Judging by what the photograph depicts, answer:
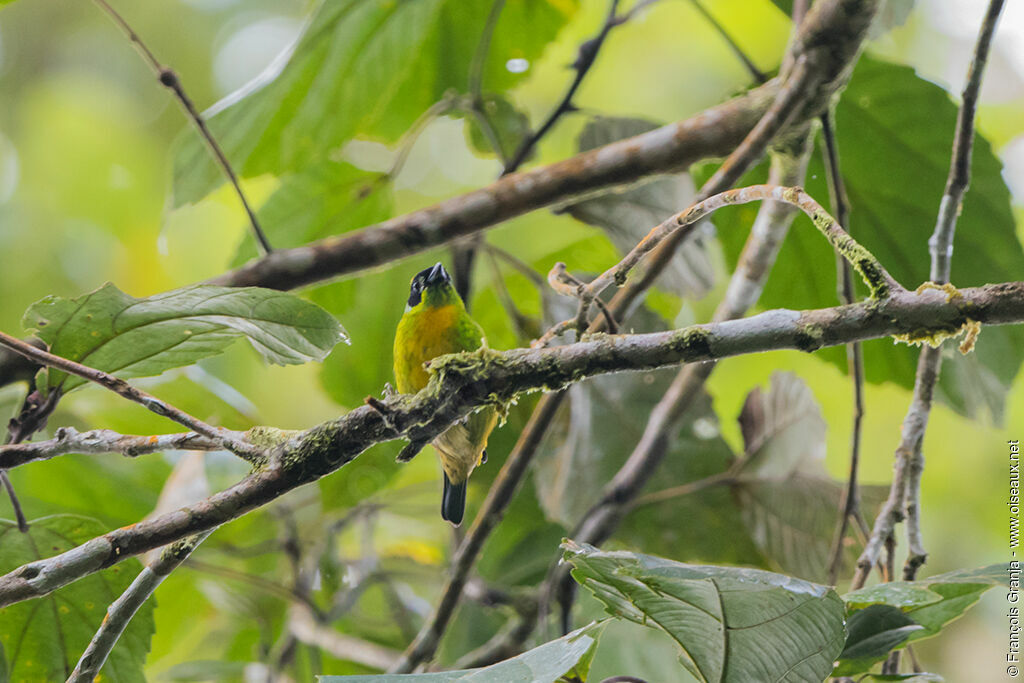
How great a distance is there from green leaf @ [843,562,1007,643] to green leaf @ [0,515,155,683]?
756 millimetres

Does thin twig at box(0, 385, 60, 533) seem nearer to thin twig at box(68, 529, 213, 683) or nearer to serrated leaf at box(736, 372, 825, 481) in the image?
Answer: thin twig at box(68, 529, 213, 683)

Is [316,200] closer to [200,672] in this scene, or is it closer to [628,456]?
[628,456]

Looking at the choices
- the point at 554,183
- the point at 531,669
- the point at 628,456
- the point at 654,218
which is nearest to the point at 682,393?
the point at 628,456

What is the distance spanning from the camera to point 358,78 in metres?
1.79

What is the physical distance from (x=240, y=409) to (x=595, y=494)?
2.67 ft

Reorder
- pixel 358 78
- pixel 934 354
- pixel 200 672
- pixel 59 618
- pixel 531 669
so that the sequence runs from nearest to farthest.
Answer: pixel 531 669
pixel 59 618
pixel 934 354
pixel 200 672
pixel 358 78

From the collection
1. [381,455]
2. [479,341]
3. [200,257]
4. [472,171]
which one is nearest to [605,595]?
[479,341]

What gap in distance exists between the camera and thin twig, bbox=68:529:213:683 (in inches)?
28.0

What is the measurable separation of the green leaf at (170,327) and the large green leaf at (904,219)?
1.05 m

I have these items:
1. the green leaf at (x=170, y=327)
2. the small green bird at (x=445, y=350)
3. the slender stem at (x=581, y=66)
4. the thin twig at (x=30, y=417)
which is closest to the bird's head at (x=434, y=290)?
the small green bird at (x=445, y=350)

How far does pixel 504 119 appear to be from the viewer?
6.02 ft

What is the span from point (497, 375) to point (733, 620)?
29 cm

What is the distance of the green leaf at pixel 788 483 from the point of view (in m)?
1.65

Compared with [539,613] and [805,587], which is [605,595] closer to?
[805,587]
